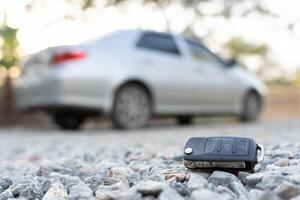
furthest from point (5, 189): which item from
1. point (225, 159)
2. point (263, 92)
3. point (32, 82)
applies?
point (263, 92)

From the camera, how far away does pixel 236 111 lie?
31.4 feet

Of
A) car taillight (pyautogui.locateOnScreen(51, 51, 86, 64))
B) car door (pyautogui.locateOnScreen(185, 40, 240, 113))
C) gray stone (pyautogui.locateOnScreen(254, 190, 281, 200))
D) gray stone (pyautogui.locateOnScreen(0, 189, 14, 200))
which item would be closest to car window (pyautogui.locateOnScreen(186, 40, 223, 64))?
car door (pyautogui.locateOnScreen(185, 40, 240, 113))

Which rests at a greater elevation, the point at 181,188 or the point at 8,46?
the point at 8,46

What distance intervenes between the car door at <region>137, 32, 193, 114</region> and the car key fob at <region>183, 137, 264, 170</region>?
5.57 metres

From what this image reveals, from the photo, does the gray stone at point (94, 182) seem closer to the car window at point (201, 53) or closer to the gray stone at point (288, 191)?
the gray stone at point (288, 191)

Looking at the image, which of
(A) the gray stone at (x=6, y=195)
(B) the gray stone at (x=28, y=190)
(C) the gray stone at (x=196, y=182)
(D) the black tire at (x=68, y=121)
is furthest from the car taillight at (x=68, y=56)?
(C) the gray stone at (x=196, y=182)

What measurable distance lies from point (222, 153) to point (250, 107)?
7768 mm

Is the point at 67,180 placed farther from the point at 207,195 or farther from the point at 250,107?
the point at 250,107

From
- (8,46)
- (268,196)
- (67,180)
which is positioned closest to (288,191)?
(268,196)

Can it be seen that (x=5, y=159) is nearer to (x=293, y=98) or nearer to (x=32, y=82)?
(x=32, y=82)

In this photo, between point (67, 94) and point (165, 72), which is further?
point (165, 72)

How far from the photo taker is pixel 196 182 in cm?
205

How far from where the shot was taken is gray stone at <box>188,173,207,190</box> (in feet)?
6.55

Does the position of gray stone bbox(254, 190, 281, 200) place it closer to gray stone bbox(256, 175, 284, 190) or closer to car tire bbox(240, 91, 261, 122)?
gray stone bbox(256, 175, 284, 190)
